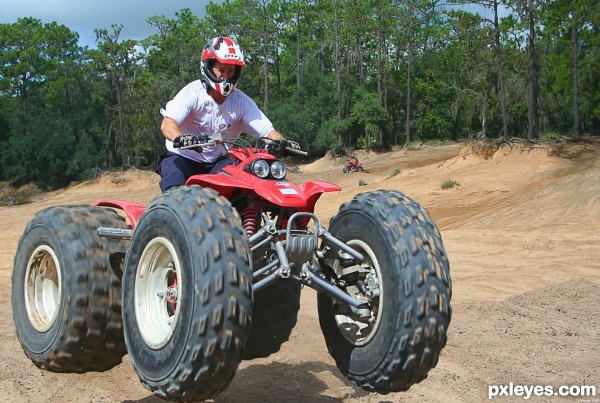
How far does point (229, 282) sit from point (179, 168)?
1891mm

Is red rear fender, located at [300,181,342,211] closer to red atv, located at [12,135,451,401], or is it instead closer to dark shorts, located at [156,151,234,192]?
red atv, located at [12,135,451,401]

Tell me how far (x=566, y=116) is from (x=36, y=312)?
59128 millimetres

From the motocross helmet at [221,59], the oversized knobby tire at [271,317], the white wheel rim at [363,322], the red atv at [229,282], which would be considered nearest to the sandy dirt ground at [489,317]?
the oversized knobby tire at [271,317]

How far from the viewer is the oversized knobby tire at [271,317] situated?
5465 millimetres

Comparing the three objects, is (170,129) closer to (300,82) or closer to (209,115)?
(209,115)

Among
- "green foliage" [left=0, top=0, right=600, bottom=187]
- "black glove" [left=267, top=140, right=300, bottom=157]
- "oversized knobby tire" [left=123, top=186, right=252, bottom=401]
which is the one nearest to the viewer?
"oversized knobby tire" [left=123, top=186, right=252, bottom=401]

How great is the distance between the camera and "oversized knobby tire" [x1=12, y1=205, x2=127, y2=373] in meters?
4.98

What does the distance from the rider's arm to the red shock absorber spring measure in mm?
880

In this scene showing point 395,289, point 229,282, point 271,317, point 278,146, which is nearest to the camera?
point 229,282

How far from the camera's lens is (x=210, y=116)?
5828 mm

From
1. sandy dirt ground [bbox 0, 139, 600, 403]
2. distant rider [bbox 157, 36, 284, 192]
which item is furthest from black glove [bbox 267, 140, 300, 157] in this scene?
sandy dirt ground [bbox 0, 139, 600, 403]

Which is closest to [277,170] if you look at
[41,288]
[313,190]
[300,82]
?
[313,190]

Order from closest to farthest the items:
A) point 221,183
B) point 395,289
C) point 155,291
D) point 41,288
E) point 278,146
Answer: point 395,289 → point 155,291 → point 221,183 → point 278,146 → point 41,288

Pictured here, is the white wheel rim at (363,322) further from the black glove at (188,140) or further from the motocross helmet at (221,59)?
the motocross helmet at (221,59)
